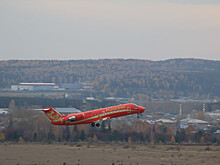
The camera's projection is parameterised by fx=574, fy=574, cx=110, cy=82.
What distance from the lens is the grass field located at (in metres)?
168

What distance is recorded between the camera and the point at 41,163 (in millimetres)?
164625

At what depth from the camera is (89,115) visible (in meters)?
112

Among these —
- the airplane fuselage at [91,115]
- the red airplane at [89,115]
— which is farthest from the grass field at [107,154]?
the red airplane at [89,115]

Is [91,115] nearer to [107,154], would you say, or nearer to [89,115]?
[89,115]

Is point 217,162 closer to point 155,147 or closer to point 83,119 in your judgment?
point 155,147

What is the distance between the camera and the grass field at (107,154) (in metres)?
168

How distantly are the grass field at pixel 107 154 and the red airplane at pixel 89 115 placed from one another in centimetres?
5150

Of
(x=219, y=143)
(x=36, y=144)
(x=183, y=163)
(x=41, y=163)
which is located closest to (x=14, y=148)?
(x=36, y=144)

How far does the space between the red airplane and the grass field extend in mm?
51505

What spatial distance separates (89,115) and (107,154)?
67.7 meters

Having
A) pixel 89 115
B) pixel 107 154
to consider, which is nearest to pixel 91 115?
pixel 89 115

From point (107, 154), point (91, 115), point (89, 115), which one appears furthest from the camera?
point (107, 154)

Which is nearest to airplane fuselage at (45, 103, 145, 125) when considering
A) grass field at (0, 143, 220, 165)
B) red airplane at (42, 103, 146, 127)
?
red airplane at (42, 103, 146, 127)

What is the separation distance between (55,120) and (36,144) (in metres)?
82.6
